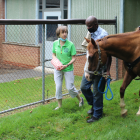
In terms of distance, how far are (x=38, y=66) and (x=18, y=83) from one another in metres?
3.07

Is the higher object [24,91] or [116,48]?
[116,48]

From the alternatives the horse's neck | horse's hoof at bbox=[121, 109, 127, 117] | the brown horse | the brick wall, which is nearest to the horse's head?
the brown horse

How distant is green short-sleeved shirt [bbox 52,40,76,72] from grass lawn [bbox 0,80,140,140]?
3.27 ft

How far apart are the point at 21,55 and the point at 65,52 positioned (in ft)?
24.3

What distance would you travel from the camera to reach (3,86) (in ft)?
26.1

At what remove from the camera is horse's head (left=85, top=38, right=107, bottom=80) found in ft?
12.4

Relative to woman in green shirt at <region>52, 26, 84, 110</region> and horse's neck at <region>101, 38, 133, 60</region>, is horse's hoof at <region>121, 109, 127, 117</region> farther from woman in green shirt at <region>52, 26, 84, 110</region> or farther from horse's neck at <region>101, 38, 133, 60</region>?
horse's neck at <region>101, 38, 133, 60</region>

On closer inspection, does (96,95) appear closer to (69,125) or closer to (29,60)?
(69,125)

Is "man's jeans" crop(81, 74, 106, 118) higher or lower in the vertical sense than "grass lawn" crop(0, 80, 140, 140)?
higher

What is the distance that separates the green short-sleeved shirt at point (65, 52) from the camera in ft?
16.5

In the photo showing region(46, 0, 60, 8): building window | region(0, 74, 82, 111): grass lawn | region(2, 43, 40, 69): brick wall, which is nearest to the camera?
region(0, 74, 82, 111): grass lawn

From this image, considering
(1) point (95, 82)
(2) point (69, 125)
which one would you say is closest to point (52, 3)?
(1) point (95, 82)

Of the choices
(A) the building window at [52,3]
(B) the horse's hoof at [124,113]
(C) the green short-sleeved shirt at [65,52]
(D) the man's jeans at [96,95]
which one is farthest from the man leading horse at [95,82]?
(A) the building window at [52,3]

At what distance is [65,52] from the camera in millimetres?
5027
